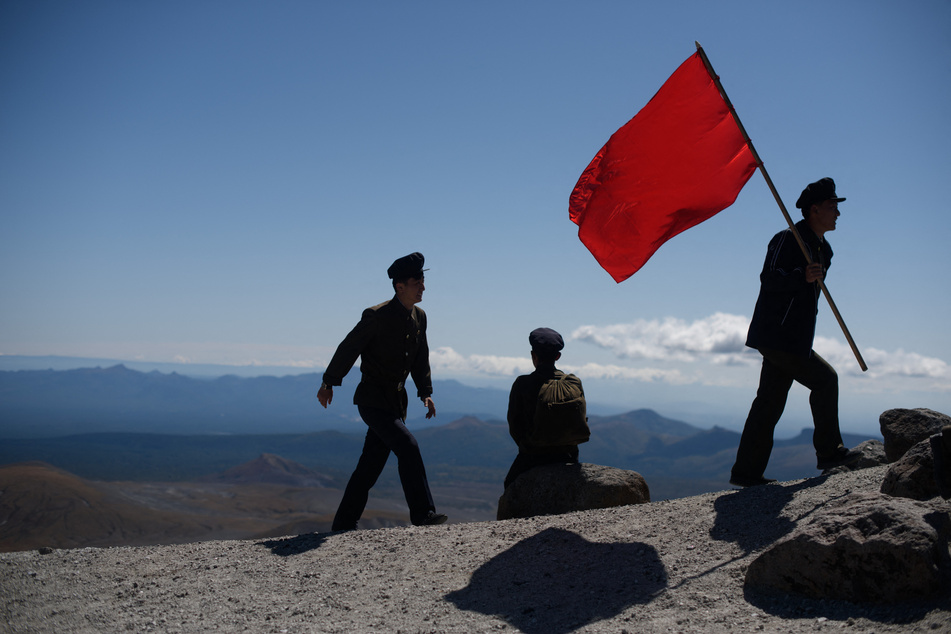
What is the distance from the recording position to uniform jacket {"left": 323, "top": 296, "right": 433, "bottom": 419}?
22.0ft

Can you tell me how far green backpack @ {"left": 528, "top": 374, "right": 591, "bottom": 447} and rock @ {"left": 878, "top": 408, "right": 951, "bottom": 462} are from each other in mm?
3050

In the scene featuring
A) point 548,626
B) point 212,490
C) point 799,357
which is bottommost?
point 212,490

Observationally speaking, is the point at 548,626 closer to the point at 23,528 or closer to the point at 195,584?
the point at 195,584

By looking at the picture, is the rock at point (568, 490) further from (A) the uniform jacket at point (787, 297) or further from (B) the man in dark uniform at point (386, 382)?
(A) the uniform jacket at point (787, 297)

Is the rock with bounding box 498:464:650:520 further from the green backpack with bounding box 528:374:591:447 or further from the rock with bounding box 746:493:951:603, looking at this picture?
the rock with bounding box 746:493:951:603

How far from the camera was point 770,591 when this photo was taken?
3891mm

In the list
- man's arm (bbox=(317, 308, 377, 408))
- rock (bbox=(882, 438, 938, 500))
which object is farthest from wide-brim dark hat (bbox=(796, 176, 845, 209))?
man's arm (bbox=(317, 308, 377, 408))

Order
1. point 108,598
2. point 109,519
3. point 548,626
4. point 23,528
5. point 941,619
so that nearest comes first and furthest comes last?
point 941,619 → point 548,626 → point 108,598 → point 23,528 → point 109,519

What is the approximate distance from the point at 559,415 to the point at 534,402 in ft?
1.05

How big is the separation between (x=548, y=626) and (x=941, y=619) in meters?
2.09

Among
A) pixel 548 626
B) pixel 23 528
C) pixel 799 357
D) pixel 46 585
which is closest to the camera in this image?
pixel 548 626

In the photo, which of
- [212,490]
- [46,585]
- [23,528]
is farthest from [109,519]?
[46,585]

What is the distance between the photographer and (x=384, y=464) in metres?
6.39

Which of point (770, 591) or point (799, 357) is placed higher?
point (799, 357)
